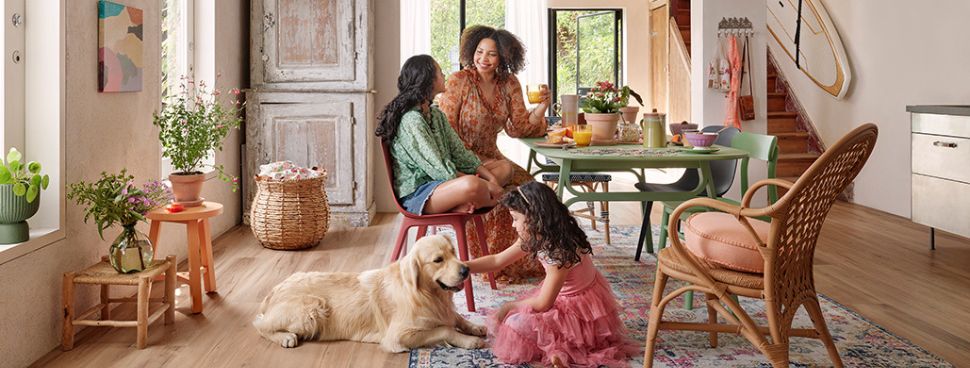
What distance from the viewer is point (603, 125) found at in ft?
14.3

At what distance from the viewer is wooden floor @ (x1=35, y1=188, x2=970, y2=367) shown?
3131mm

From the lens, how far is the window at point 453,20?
10062 mm

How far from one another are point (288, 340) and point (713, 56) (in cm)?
501

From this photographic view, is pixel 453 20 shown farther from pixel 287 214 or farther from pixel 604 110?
pixel 604 110

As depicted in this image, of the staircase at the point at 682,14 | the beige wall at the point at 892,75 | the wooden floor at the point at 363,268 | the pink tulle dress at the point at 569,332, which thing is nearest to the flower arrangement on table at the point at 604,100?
the wooden floor at the point at 363,268

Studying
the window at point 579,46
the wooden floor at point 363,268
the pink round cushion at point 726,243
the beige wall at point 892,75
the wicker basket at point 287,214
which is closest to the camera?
the pink round cushion at point 726,243

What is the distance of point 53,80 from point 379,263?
2.10m

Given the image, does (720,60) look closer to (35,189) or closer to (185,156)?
(185,156)

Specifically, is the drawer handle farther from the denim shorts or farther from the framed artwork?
the framed artwork

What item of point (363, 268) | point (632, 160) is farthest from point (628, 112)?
point (363, 268)

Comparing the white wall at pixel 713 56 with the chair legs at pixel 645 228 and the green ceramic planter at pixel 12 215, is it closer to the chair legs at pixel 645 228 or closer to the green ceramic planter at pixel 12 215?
the chair legs at pixel 645 228

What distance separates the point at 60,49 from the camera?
3193mm

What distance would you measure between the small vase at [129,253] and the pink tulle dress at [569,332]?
1.34m

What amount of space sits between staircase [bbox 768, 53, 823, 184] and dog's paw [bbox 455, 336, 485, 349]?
5.16 meters
